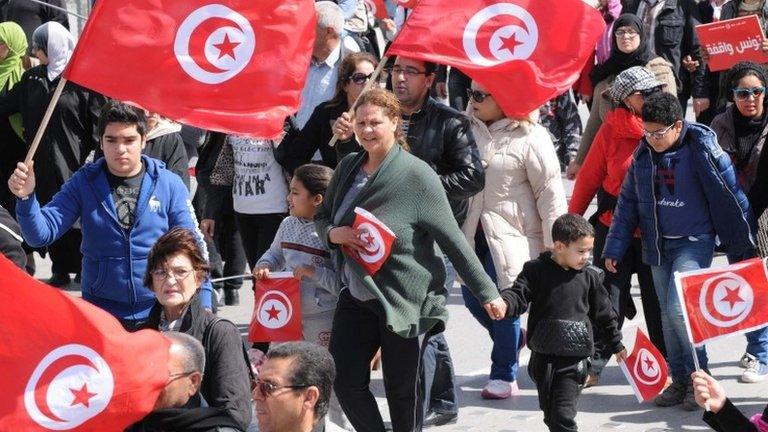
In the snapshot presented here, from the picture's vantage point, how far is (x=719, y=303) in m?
6.04

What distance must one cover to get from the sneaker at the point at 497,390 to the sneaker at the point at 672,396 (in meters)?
0.78

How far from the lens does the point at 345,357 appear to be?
689cm

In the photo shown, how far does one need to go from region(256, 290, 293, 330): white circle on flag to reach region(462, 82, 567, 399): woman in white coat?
1.22 metres

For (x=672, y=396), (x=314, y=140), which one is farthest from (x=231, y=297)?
(x=672, y=396)

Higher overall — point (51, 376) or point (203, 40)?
point (203, 40)

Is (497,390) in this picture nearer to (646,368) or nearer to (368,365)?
(646,368)

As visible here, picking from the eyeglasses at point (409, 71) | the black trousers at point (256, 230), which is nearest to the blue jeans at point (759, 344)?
the eyeglasses at point (409, 71)

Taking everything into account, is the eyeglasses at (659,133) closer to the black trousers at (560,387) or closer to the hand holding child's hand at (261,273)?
the black trousers at (560,387)

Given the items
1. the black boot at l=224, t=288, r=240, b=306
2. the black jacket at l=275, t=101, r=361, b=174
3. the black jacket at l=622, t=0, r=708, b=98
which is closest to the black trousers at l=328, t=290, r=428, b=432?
the black jacket at l=275, t=101, r=361, b=174

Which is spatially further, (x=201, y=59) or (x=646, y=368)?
(x=646, y=368)

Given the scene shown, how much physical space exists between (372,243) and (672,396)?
89.0 inches

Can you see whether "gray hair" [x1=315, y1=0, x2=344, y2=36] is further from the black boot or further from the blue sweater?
the blue sweater

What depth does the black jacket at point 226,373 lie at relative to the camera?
5.48 m

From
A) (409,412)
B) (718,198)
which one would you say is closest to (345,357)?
(409,412)
